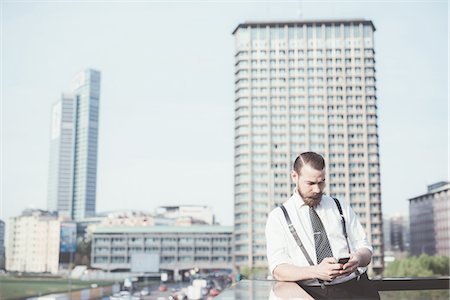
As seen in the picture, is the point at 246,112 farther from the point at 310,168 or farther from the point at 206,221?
the point at 310,168

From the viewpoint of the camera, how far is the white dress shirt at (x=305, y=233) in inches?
35.1

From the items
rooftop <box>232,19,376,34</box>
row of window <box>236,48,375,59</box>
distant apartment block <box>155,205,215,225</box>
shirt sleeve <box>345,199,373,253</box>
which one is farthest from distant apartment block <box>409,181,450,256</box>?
shirt sleeve <box>345,199,373,253</box>

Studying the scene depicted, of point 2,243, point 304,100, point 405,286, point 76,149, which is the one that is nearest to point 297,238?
point 405,286

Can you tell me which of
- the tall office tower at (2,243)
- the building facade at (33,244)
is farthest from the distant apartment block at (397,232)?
the tall office tower at (2,243)

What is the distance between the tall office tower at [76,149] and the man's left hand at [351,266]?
224ft

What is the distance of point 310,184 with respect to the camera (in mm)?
908

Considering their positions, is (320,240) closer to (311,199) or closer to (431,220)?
(311,199)

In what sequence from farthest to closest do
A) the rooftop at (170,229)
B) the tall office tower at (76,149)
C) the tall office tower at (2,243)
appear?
the tall office tower at (76,149)
the tall office tower at (2,243)
the rooftop at (170,229)

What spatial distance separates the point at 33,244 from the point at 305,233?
161 feet

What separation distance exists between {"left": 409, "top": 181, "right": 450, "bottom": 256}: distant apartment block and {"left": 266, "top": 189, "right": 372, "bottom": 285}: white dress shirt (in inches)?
1641

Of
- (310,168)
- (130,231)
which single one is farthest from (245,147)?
(310,168)

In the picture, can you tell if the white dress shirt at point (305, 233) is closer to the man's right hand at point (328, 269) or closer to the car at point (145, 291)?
the man's right hand at point (328, 269)

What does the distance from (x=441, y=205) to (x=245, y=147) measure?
14.1 meters

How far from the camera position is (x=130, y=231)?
136 ft
